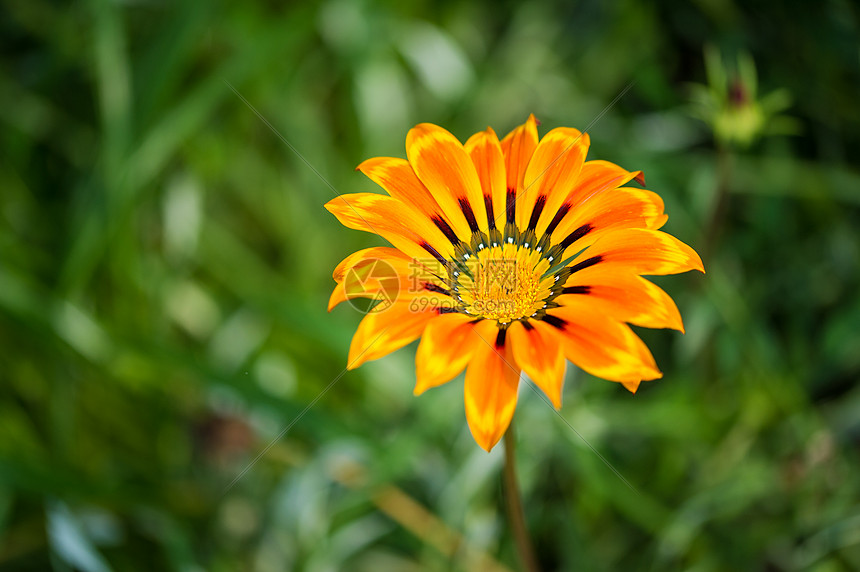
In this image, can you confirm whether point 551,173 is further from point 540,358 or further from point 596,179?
point 540,358

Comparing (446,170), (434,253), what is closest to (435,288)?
(434,253)

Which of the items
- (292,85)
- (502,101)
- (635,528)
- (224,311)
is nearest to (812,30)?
(502,101)

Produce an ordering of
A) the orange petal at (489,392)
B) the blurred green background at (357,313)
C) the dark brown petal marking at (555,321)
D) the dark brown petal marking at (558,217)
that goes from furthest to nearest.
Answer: the blurred green background at (357,313)
the dark brown petal marking at (558,217)
the dark brown petal marking at (555,321)
the orange petal at (489,392)

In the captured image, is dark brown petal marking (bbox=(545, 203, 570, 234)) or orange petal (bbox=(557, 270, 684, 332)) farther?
dark brown petal marking (bbox=(545, 203, 570, 234))

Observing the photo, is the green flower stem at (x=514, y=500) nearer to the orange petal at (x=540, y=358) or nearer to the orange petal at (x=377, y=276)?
the orange petal at (x=540, y=358)

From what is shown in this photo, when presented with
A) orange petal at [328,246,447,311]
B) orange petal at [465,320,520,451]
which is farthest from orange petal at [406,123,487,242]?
orange petal at [465,320,520,451]

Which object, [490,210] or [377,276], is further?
[490,210]

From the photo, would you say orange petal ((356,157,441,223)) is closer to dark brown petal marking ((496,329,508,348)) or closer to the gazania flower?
the gazania flower

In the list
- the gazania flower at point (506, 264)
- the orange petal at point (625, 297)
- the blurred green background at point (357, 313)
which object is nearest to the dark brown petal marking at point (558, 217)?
the gazania flower at point (506, 264)
